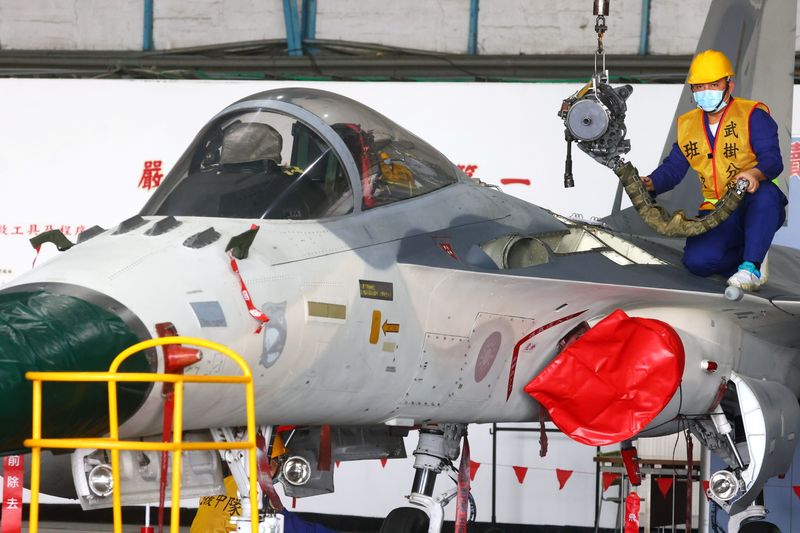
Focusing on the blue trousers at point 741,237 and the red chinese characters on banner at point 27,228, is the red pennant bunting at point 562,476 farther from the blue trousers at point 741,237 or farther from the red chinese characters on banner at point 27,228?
the red chinese characters on banner at point 27,228

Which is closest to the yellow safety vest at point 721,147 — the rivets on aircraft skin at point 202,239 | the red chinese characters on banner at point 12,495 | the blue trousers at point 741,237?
the blue trousers at point 741,237

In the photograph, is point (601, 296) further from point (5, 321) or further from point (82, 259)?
point (5, 321)

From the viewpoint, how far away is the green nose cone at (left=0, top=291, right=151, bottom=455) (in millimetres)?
3240

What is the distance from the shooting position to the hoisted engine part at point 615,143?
6070mm

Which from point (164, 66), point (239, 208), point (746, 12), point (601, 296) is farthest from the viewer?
point (164, 66)

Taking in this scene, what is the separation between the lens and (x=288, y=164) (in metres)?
4.79

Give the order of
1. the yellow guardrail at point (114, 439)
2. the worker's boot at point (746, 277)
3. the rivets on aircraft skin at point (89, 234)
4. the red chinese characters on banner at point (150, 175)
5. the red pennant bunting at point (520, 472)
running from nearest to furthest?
the yellow guardrail at point (114, 439), the rivets on aircraft skin at point (89, 234), the worker's boot at point (746, 277), the red pennant bunting at point (520, 472), the red chinese characters on banner at point (150, 175)

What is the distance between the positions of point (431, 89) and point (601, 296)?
512cm

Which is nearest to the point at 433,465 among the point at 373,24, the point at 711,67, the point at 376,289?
the point at 376,289

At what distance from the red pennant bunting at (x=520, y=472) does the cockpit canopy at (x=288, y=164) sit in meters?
5.43

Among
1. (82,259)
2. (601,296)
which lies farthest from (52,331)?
(601,296)

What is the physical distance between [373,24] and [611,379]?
6893mm

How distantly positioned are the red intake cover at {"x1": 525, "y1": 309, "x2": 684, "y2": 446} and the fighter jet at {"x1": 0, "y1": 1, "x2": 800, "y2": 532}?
0.01 metres

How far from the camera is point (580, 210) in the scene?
33.5 ft
